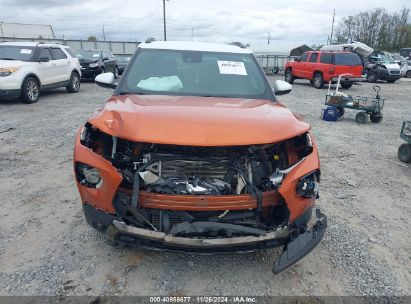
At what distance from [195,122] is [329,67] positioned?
52.1 ft

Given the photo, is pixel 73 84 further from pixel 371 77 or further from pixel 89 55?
pixel 371 77

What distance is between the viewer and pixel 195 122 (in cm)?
267

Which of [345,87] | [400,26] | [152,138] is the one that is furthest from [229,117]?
[400,26]

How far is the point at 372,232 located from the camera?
144 inches

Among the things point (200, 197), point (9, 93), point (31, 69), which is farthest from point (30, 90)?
point (200, 197)

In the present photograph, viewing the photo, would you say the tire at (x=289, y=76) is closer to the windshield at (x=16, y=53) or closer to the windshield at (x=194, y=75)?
the windshield at (x=16, y=53)

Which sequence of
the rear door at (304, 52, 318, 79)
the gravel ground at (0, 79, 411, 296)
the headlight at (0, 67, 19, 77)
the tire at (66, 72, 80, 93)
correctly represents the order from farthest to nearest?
the rear door at (304, 52, 318, 79)
the tire at (66, 72, 80, 93)
the headlight at (0, 67, 19, 77)
the gravel ground at (0, 79, 411, 296)

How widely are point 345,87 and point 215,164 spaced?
17.1 m

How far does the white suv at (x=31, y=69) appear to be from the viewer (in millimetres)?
9695

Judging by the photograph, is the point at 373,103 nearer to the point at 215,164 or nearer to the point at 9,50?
the point at 215,164

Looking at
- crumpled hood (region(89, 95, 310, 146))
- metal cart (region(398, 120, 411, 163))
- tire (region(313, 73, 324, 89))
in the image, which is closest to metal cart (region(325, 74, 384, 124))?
metal cart (region(398, 120, 411, 163))

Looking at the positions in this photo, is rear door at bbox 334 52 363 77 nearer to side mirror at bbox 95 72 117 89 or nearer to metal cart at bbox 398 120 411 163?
metal cart at bbox 398 120 411 163

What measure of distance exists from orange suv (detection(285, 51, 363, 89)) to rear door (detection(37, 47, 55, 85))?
38.3 feet

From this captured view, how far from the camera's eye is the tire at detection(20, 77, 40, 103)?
1020cm
